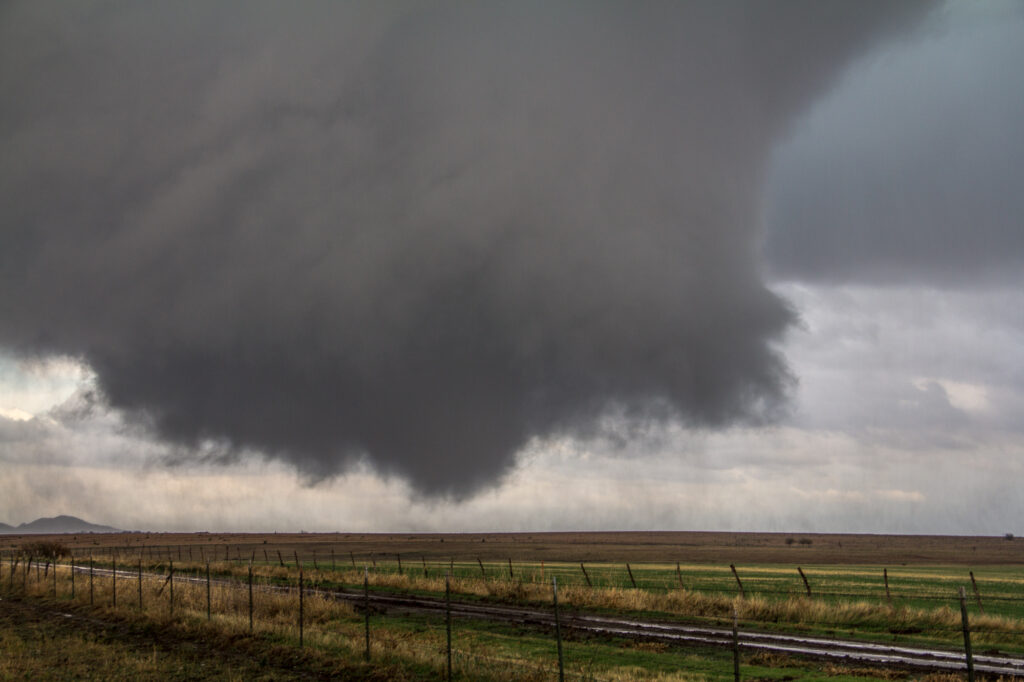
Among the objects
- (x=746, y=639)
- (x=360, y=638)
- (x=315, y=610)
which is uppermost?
(x=360, y=638)

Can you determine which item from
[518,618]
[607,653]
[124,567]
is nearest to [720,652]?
[607,653]

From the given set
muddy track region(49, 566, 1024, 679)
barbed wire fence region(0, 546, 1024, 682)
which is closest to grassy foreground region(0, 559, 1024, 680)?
barbed wire fence region(0, 546, 1024, 682)

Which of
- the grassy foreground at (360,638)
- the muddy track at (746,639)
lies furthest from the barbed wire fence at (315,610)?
the muddy track at (746,639)

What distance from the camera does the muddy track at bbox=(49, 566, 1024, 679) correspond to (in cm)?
2611

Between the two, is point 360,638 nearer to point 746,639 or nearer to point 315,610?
point 315,610

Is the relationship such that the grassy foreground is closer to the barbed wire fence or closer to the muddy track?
the barbed wire fence

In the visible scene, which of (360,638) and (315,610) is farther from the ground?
(360,638)

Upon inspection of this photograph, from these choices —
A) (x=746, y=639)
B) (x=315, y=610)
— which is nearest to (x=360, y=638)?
(x=315, y=610)

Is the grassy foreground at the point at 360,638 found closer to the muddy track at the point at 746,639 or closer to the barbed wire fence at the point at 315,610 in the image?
the barbed wire fence at the point at 315,610

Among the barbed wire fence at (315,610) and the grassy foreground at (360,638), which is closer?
the barbed wire fence at (315,610)

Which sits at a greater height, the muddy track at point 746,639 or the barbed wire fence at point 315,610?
the barbed wire fence at point 315,610

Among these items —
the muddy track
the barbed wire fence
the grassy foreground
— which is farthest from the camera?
the muddy track

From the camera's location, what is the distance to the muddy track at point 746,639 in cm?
2611

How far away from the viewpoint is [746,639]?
105 ft
